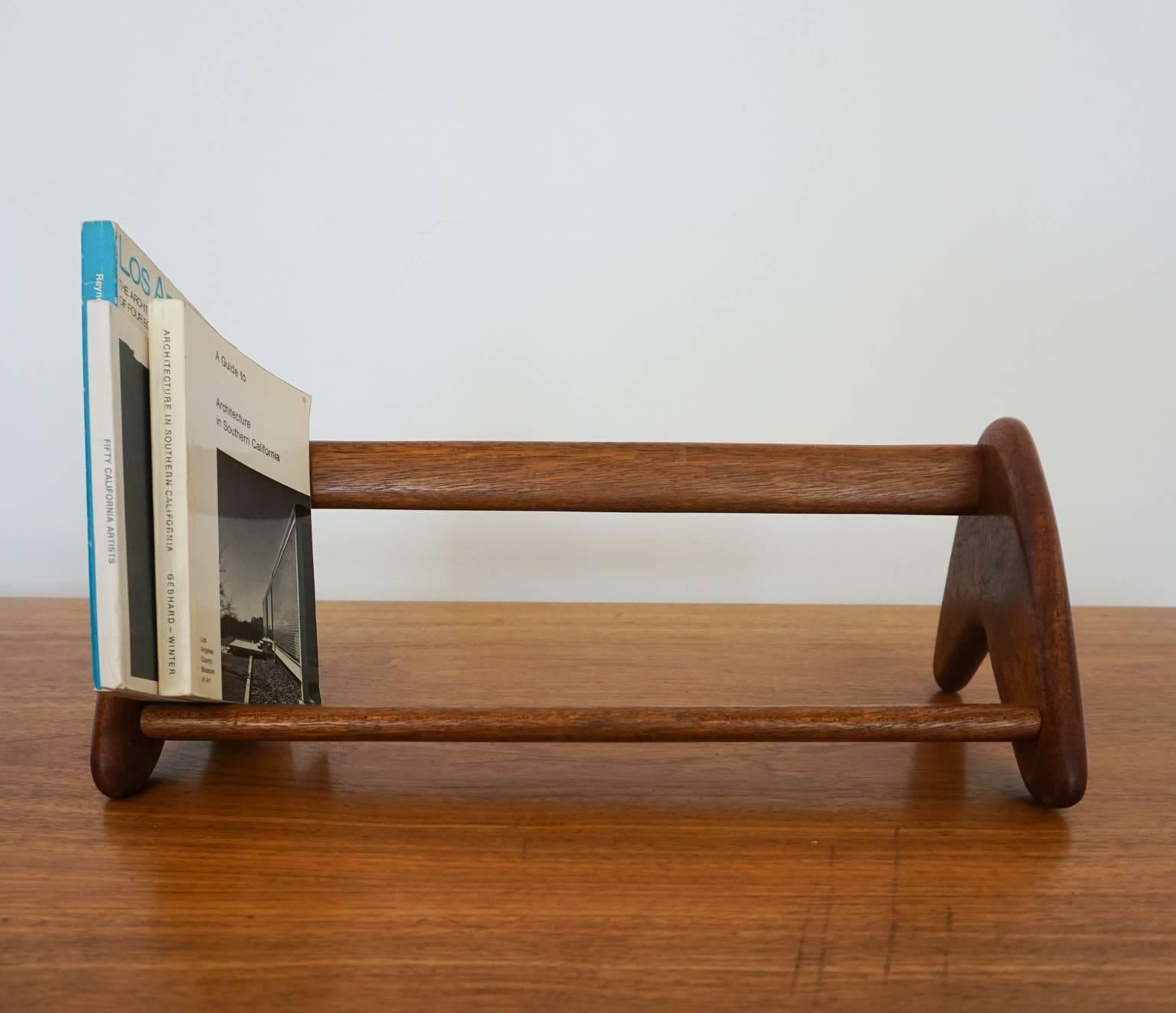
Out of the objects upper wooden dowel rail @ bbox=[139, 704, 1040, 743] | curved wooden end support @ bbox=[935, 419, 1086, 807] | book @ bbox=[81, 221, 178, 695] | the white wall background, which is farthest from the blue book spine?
the white wall background

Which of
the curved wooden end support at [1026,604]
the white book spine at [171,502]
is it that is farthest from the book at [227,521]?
the curved wooden end support at [1026,604]

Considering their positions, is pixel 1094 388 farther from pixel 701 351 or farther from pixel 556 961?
pixel 556 961

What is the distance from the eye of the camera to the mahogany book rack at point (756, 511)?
0.58 m

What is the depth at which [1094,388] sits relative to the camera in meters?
1.16

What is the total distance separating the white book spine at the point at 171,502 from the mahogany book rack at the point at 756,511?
50mm

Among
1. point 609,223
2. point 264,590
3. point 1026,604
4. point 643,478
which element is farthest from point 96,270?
point 609,223

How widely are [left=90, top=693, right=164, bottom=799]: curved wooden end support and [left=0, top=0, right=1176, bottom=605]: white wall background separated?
59 cm

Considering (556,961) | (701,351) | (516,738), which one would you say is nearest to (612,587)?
(701,351)

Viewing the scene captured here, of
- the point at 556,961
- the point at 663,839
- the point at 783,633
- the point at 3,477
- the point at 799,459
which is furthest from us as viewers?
the point at 3,477

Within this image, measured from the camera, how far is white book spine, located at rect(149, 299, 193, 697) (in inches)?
20.8

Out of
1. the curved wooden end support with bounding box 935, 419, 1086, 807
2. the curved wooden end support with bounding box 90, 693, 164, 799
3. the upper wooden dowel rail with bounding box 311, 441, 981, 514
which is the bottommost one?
the curved wooden end support with bounding box 90, 693, 164, 799

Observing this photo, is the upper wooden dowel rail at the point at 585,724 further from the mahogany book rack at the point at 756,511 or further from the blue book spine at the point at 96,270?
the blue book spine at the point at 96,270

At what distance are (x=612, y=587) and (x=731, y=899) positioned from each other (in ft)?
2.31

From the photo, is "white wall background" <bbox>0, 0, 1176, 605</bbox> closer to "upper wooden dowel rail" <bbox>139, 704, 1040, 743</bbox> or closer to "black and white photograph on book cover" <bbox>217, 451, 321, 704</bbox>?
"black and white photograph on book cover" <bbox>217, 451, 321, 704</bbox>
